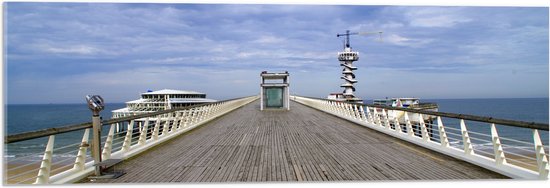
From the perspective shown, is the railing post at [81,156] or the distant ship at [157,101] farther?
the distant ship at [157,101]

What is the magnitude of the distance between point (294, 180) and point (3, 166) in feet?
15.9

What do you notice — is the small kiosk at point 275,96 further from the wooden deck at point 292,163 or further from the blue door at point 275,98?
the wooden deck at point 292,163

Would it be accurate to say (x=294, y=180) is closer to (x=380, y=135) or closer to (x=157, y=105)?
(x=380, y=135)

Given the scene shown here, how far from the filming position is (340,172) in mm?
5781

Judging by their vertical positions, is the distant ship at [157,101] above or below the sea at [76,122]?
above

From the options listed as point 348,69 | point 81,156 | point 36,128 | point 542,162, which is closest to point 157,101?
point 36,128

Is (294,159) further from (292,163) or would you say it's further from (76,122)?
(76,122)

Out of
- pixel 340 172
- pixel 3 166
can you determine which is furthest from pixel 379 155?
pixel 3 166

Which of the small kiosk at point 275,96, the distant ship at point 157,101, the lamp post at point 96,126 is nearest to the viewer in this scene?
the lamp post at point 96,126

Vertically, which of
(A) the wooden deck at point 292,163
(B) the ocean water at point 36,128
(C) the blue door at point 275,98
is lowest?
Answer: (B) the ocean water at point 36,128

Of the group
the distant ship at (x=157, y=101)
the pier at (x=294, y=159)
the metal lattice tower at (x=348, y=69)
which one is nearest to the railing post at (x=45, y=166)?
the pier at (x=294, y=159)

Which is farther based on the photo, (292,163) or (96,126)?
(292,163)

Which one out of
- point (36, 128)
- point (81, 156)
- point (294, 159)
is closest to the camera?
point (81, 156)

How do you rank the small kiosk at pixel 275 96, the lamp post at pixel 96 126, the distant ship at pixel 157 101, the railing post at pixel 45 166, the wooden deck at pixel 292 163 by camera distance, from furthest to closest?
the distant ship at pixel 157 101, the small kiosk at pixel 275 96, the wooden deck at pixel 292 163, the lamp post at pixel 96 126, the railing post at pixel 45 166
